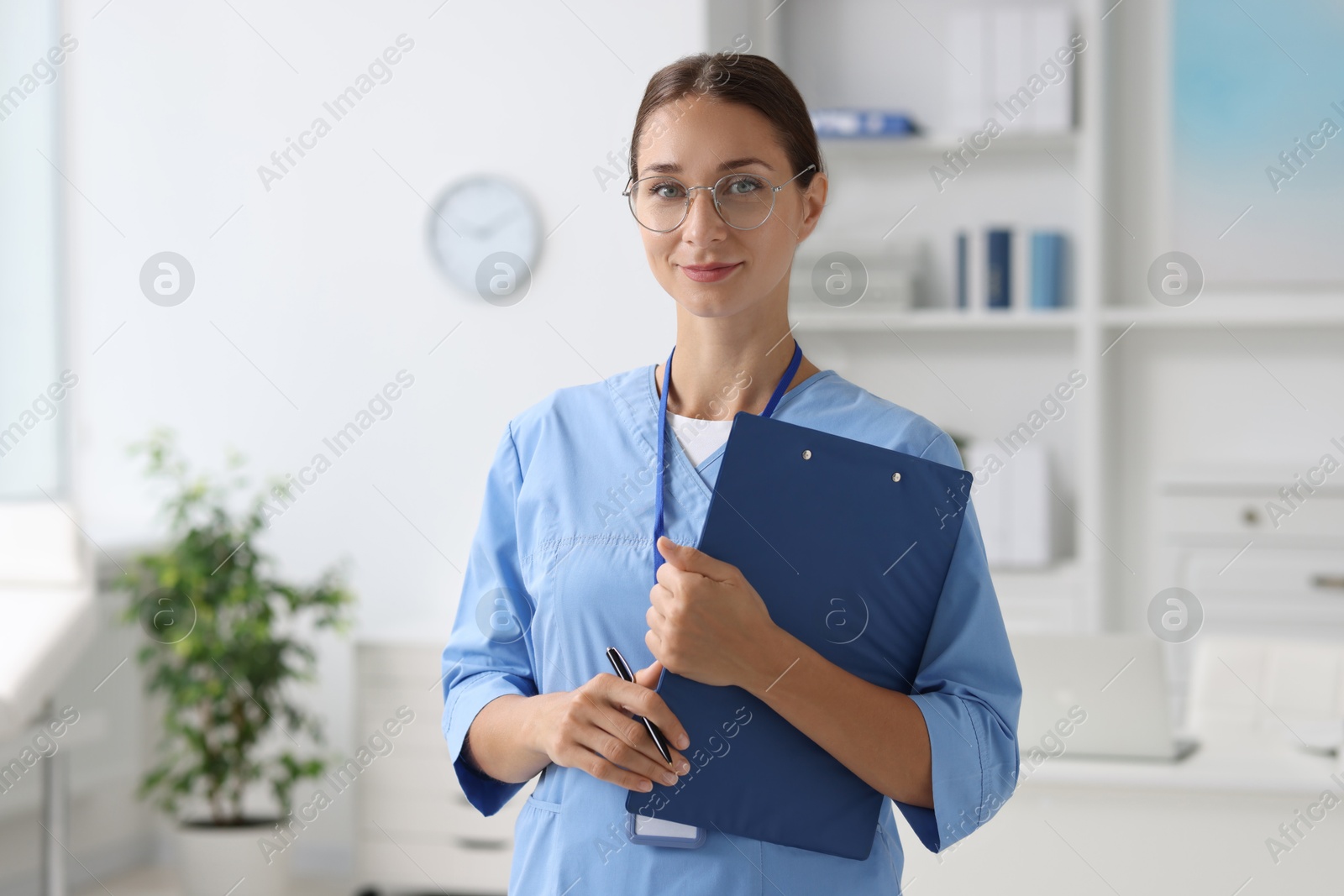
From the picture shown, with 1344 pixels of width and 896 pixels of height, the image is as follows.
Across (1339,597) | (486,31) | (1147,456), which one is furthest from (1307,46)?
(486,31)

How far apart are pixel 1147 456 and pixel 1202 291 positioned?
531mm

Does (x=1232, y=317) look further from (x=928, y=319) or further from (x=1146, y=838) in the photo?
(x=1146, y=838)

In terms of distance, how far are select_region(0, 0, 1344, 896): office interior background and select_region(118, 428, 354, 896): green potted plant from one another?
0.09 metres

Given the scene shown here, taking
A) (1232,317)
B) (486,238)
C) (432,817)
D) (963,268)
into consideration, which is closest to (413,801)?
(432,817)

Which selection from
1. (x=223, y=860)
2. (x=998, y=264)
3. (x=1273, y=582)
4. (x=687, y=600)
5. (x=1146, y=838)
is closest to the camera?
(x=687, y=600)

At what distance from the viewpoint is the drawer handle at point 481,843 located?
10.6 feet

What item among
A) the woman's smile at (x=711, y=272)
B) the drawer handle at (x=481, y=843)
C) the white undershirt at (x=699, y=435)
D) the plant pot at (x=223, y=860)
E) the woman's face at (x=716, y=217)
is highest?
the woman's face at (x=716, y=217)

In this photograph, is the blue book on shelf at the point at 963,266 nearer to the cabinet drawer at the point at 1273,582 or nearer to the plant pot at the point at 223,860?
the cabinet drawer at the point at 1273,582

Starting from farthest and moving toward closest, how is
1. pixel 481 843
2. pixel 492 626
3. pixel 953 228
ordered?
pixel 953 228
pixel 481 843
pixel 492 626

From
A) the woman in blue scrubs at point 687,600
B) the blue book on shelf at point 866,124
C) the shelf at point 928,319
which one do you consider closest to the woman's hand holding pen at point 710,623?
the woman in blue scrubs at point 687,600

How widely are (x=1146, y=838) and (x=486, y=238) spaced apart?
2425 mm

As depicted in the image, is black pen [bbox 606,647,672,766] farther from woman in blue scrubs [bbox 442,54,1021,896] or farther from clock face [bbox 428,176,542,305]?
clock face [bbox 428,176,542,305]

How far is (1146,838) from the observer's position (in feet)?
6.00

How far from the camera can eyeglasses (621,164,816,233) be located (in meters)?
1.02
